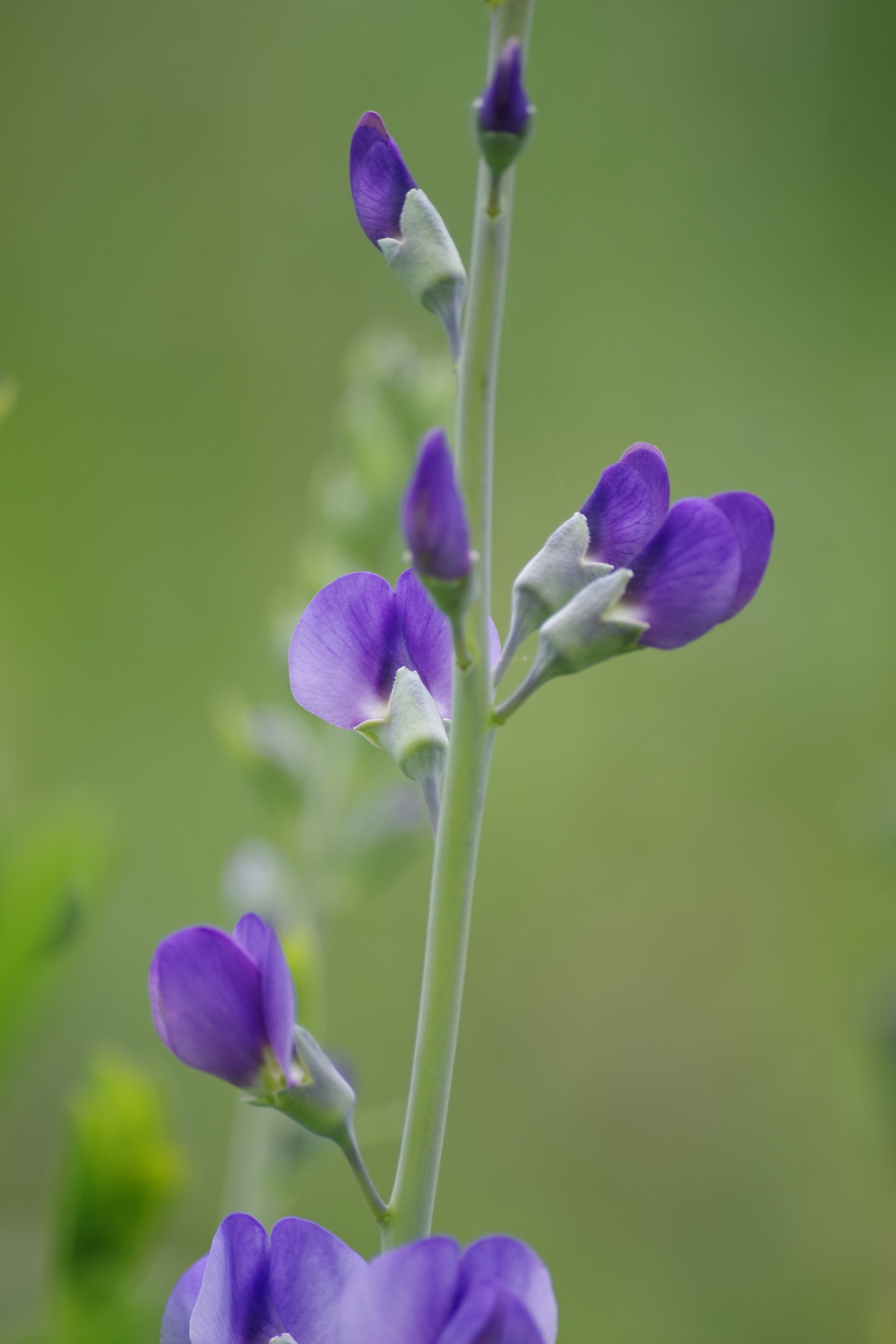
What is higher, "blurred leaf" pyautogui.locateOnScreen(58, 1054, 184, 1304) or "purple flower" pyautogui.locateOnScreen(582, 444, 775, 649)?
"purple flower" pyautogui.locateOnScreen(582, 444, 775, 649)

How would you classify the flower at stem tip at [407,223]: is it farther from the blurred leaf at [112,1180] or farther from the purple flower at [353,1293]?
the blurred leaf at [112,1180]

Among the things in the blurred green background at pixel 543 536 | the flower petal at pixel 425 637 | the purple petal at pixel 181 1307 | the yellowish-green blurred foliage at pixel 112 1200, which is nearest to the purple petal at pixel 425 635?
the flower petal at pixel 425 637

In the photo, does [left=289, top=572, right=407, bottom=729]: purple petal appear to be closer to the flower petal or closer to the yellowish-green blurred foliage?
the flower petal

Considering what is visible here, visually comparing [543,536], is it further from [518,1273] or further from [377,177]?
[518,1273]

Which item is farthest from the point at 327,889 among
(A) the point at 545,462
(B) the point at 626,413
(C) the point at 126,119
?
(C) the point at 126,119

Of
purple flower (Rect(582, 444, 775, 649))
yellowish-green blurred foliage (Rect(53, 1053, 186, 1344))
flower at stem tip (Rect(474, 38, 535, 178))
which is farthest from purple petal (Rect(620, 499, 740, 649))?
yellowish-green blurred foliage (Rect(53, 1053, 186, 1344))

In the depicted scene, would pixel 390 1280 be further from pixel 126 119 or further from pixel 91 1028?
pixel 126 119

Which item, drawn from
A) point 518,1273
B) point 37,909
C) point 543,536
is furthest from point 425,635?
point 543,536
